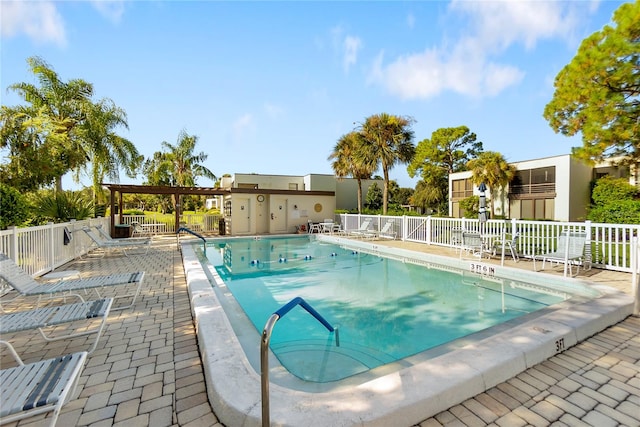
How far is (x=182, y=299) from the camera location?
5160 millimetres

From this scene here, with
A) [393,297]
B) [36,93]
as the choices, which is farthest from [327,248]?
[36,93]

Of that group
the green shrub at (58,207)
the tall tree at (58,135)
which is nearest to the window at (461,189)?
the tall tree at (58,135)

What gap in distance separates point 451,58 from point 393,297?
969 cm

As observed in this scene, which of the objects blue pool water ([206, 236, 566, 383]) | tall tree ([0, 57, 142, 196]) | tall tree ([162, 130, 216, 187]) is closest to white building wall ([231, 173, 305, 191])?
tall tree ([162, 130, 216, 187])

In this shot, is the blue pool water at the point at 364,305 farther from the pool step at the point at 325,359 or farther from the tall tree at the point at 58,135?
the tall tree at the point at 58,135

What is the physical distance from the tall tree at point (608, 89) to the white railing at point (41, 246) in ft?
64.5

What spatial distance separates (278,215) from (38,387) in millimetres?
16429

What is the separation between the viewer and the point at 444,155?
128 feet

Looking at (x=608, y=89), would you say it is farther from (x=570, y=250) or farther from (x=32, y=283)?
(x=32, y=283)

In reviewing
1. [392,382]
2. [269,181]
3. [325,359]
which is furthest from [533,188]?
[392,382]

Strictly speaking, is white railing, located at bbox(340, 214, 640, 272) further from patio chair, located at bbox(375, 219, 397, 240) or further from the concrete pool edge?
the concrete pool edge

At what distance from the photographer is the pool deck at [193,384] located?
222 cm

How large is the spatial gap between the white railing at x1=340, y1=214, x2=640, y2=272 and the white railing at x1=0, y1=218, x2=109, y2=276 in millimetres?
11081

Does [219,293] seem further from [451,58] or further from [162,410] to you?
[451,58]
